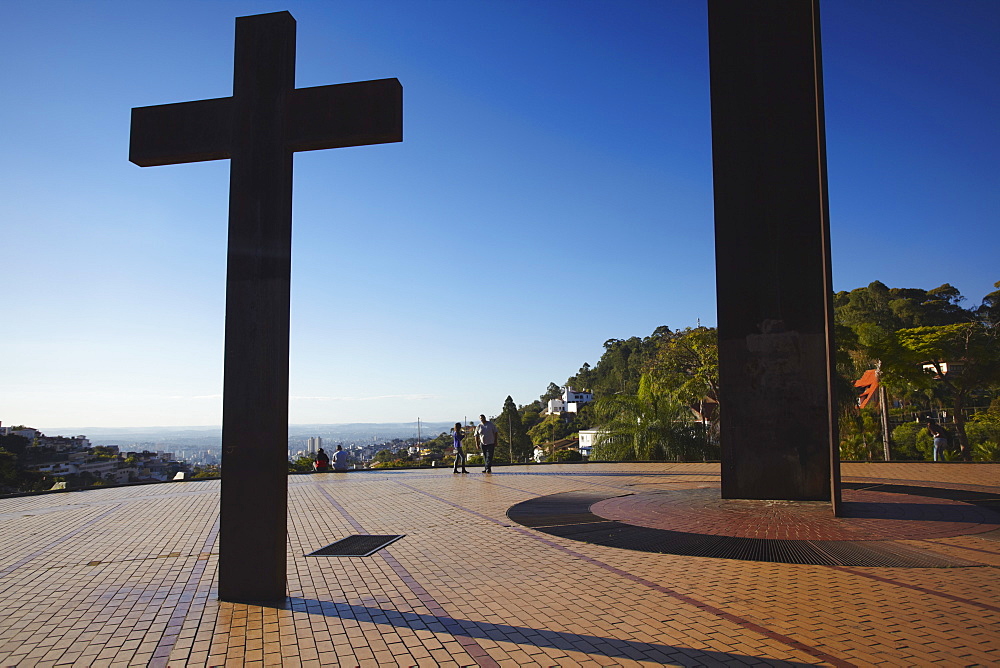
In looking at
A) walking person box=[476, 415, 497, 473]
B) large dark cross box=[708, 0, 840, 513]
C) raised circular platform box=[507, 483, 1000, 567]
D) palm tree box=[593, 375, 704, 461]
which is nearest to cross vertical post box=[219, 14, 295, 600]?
raised circular platform box=[507, 483, 1000, 567]

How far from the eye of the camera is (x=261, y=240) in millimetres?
5117

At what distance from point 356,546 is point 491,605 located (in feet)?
9.31

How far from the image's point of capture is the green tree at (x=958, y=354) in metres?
21.9

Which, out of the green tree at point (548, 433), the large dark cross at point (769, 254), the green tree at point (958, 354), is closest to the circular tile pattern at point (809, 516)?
the large dark cross at point (769, 254)

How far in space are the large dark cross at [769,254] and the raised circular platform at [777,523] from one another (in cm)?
70

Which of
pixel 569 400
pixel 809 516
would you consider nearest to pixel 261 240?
pixel 809 516

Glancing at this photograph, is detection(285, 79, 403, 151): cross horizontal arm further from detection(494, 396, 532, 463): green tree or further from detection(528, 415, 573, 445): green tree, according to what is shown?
detection(528, 415, 573, 445): green tree

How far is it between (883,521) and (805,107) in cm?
601

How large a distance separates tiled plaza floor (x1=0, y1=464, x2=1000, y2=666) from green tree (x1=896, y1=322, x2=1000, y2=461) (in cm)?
1614

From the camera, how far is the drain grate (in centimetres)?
675

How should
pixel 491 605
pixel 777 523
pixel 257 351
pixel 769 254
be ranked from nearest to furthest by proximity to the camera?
pixel 491 605 < pixel 257 351 < pixel 777 523 < pixel 769 254

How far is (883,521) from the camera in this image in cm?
768

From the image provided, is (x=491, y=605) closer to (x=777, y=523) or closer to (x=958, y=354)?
(x=777, y=523)

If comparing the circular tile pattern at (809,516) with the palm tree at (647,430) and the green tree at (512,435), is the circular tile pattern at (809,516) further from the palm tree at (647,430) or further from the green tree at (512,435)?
the green tree at (512,435)
